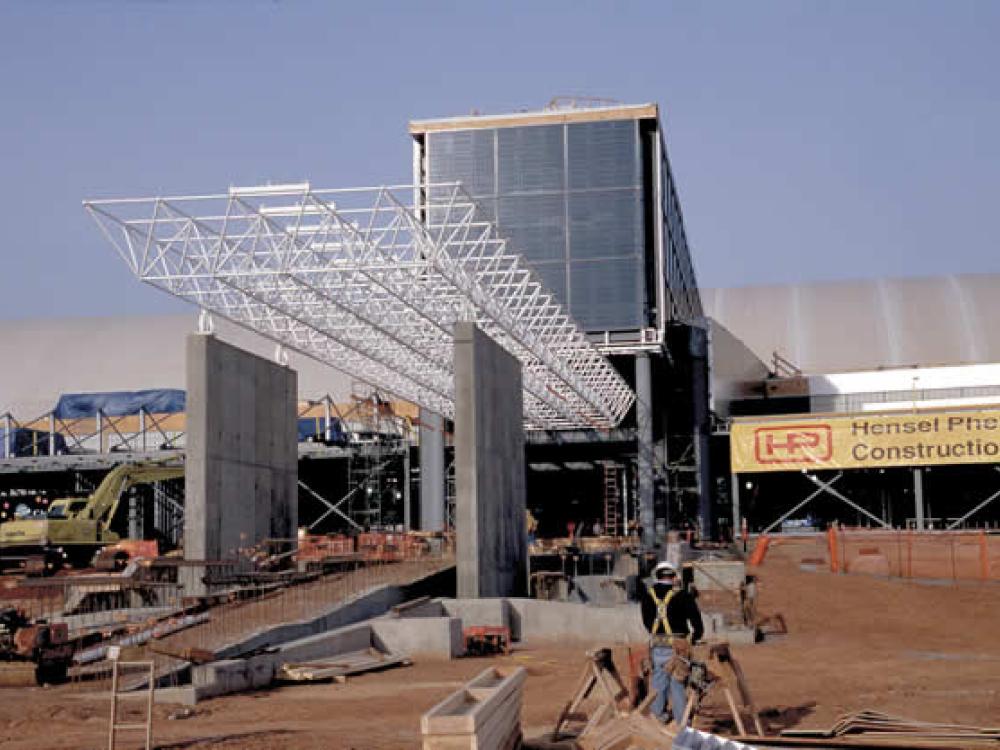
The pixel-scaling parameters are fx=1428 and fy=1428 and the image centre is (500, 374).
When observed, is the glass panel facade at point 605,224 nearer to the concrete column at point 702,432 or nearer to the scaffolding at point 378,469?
the concrete column at point 702,432

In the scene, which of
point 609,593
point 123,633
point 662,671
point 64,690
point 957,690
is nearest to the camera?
point 662,671

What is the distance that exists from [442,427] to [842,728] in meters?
44.6

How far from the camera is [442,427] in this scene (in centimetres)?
5653

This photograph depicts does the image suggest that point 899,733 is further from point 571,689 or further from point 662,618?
point 571,689

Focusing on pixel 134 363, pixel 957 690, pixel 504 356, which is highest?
pixel 134 363

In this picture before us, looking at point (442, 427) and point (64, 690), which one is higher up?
point (442, 427)

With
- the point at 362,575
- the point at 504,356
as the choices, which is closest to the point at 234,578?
the point at 362,575

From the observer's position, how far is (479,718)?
414 inches

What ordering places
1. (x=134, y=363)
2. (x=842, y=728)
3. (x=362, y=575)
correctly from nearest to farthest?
(x=842, y=728)
(x=362, y=575)
(x=134, y=363)

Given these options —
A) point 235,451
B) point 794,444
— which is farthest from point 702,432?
point 235,451

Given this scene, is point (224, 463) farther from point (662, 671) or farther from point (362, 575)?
point (662, 671)

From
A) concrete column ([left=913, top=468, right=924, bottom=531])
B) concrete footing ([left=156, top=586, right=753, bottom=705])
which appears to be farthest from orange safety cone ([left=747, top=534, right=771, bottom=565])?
concrete footing ([left=156, top=586, right=753, bottom=705])

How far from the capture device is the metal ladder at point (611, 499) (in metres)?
60.7

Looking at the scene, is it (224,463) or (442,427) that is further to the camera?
(442,427)
